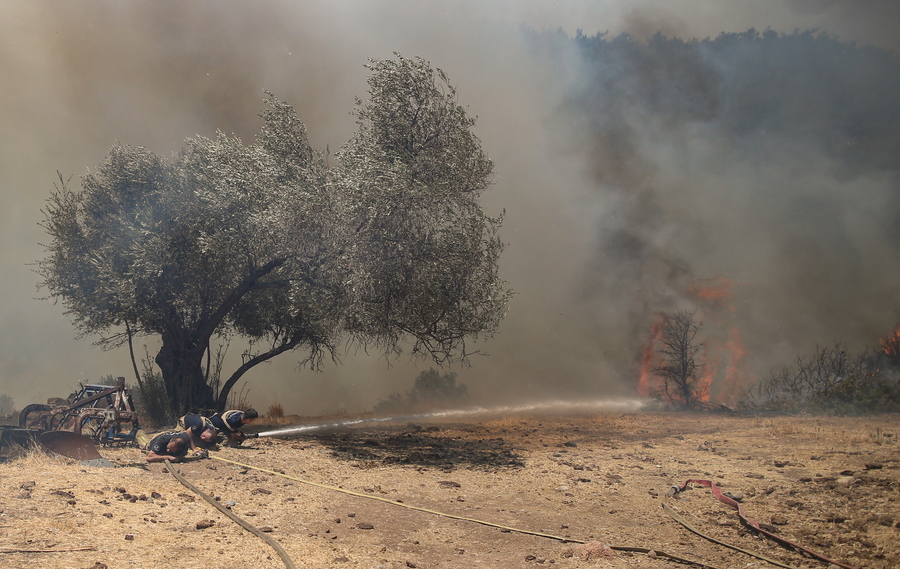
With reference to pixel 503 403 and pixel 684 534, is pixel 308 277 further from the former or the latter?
pixel 503 403

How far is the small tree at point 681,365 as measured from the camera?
87.5 feet

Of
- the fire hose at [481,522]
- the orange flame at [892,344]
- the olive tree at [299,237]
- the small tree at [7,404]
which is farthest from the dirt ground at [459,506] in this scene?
the small tree at [7,404]

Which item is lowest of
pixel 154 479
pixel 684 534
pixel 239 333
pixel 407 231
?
Answer: pixel 684 534

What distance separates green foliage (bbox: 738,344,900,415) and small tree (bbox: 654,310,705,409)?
2203 mm

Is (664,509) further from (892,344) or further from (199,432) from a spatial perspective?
(892,344)

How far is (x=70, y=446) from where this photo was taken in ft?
34.0

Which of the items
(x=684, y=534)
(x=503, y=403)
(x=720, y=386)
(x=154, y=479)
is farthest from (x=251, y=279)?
(x=720, y=386)

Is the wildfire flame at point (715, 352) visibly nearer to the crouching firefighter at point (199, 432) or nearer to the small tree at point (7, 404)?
the crouching firefighter at point (199, 432)

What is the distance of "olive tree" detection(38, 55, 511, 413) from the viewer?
1441cm

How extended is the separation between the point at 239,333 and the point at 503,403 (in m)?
16.3

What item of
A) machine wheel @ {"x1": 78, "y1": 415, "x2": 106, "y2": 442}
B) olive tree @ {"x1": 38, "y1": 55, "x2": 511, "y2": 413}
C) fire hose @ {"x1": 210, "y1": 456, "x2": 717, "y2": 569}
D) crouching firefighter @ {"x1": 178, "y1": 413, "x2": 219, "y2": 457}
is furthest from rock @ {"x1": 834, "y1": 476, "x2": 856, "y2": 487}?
machine wheel @ {"x1": 78, "y1": 415, "x2": 106, "y2": 442}

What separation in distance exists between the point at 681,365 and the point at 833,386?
622 cm

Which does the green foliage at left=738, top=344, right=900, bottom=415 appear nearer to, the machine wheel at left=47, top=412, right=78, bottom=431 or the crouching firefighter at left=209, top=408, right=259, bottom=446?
the crouching firefighter at left=209, top=408, right=259, bottom=446

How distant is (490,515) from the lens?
9367 mm
